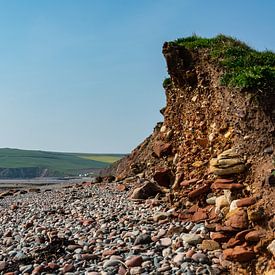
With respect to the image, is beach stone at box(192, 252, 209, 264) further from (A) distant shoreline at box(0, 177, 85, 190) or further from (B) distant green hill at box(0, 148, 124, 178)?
(B) distant green hill at box(0, 148, 124, 178)

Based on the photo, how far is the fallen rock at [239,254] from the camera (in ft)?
29.3

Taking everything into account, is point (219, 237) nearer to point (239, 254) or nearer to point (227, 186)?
point (239, 254)

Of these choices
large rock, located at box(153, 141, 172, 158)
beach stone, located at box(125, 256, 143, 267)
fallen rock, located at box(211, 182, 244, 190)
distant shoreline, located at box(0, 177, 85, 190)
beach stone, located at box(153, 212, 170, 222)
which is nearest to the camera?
beach stone, located at box(125, 256, 143, 267)

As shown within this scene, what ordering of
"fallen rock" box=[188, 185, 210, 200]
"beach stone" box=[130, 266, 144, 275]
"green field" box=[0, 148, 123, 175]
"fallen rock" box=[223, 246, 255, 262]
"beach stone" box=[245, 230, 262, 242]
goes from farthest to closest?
"green field" box=[0, 148, 123, 175] → "fallen rock" box=[188, 185, 210, 200] → "beach stone" box=[130, 266, 144, 275] → "beach stone" box=[245, 230, 262, 242] → "fallen rock" box=[223, 246, 255, 262]

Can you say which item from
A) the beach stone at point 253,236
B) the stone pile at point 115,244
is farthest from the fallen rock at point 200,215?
the beach stone at point 253,236

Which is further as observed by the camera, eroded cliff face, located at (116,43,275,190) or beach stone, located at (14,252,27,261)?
beach stone, located at (14,252,27,261)

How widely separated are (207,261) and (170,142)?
587 centimetres

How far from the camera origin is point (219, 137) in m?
11.8

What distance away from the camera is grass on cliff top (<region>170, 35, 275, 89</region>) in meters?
11.2

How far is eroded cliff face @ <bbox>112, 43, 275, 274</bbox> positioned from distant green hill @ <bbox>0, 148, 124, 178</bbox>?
91.7 metres

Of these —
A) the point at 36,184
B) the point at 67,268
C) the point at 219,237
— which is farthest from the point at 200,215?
the point at 36,184

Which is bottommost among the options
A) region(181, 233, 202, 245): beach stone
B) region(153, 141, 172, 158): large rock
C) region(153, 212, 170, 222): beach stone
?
region(181, 233, 202, 245): beach stone

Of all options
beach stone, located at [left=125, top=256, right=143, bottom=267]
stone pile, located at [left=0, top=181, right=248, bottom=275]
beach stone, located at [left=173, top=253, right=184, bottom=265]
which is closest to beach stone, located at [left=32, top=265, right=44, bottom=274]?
stone pile, located at [left=0, top=181, right=248, bottom=275]

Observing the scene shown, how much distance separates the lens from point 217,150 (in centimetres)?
1187
